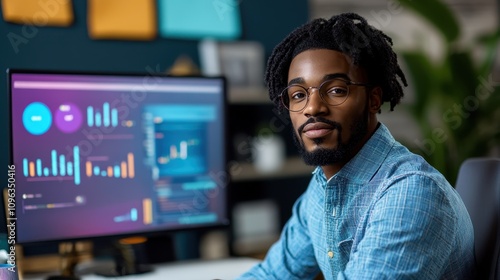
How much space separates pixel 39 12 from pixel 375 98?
53.6 inches

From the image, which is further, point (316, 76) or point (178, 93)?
point (178, 93)

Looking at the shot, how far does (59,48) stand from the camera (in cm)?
229

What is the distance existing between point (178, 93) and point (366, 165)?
0.64 metres

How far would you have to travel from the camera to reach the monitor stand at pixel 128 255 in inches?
65.5

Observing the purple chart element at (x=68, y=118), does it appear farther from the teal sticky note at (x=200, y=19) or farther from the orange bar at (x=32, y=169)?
the teal sticky note at (x=200, y=19)

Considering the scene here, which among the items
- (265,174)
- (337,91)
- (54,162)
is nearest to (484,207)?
(337,91)

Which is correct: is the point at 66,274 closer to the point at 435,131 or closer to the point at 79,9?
the point at 79,9

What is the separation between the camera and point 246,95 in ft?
8.64

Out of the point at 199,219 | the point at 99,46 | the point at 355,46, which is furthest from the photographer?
the point at 99,46

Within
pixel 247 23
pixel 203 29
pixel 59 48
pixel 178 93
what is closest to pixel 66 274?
pixel 178 93

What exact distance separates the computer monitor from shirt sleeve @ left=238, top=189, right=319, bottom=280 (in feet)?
0.89

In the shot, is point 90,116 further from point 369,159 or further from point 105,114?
point 369,159
